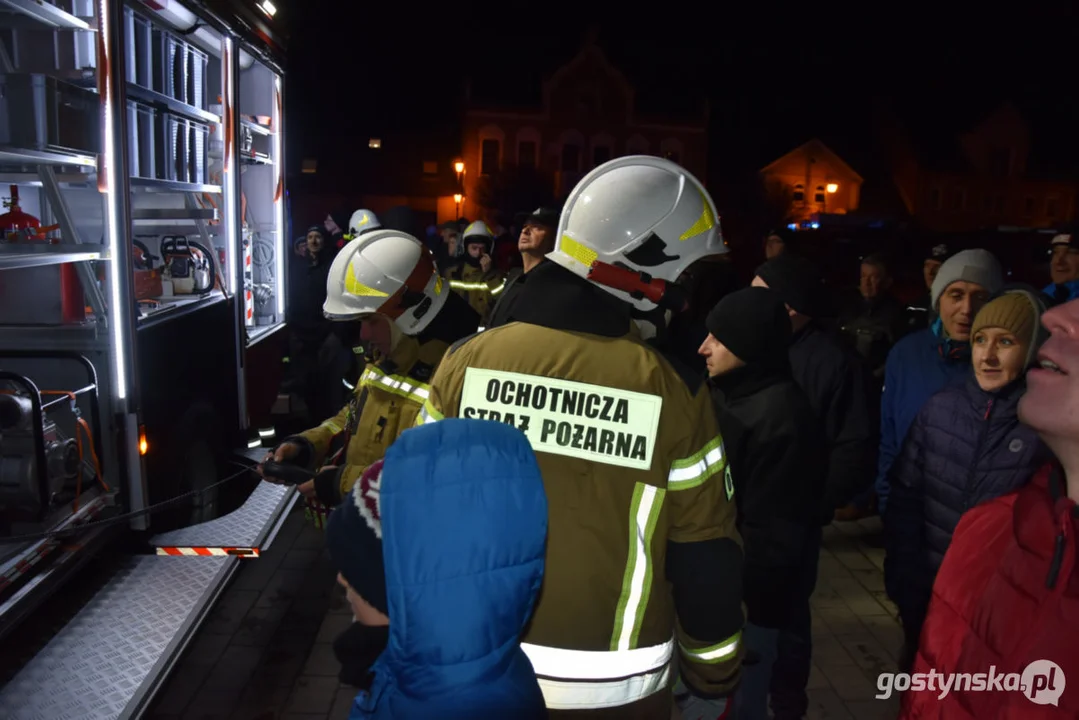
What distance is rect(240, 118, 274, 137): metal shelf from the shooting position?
5625 mm

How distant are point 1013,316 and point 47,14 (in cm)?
394

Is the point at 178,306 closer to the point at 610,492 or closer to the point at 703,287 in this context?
the point at 610,492

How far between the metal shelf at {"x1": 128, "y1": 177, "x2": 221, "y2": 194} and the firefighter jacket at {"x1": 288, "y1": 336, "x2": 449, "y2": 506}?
151 cm

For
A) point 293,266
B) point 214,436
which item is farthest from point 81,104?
point 293,266

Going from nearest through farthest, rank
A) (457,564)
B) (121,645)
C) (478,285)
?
(457,564)
(121,645)
(478,285)

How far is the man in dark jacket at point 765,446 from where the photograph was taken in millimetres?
2658

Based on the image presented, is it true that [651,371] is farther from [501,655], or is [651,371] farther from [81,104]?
[81,104]

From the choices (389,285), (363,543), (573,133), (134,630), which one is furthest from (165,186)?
(573,133)

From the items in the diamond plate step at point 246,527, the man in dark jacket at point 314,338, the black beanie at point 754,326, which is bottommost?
the diamond plate step at point 246,527

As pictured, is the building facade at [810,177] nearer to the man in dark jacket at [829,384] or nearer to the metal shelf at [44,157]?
the man in dark jacket at [829,384]

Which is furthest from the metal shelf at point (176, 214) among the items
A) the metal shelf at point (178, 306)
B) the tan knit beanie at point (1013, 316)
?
the tan knit beanie at point (1013, 316)

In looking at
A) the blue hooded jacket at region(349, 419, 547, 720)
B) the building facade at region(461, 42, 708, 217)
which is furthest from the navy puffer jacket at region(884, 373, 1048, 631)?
the building facade at region(461, 42, 708, 217)

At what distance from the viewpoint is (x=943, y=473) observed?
9.23ft

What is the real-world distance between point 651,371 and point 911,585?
1507mm
